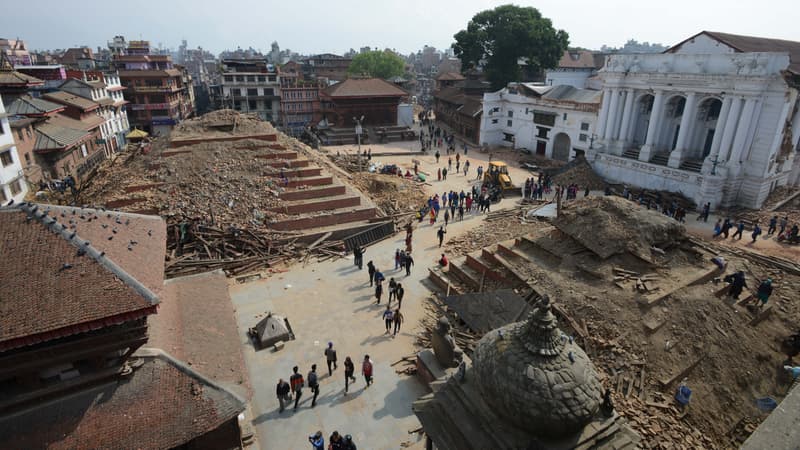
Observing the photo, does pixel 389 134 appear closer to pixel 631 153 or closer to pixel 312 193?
pixel 631 153

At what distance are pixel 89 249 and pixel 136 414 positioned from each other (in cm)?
339

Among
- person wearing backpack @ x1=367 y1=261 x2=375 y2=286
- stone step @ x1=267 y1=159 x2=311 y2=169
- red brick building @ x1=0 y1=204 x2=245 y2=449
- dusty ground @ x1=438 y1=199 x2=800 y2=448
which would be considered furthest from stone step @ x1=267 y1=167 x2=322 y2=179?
red brick building @ x1=0 y1=204 x2=245 y2=449

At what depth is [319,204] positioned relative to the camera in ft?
81.6

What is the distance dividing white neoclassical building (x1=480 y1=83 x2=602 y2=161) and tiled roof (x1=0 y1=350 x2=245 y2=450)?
3826 cm

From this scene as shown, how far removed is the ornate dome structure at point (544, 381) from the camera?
7.03 meters

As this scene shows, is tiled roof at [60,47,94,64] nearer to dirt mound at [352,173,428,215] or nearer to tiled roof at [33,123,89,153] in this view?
tiled roof at [33,123,89,153]

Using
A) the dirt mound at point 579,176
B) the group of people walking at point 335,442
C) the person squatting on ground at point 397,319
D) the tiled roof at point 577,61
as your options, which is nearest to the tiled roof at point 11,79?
the person squatting on ground at point 397,319

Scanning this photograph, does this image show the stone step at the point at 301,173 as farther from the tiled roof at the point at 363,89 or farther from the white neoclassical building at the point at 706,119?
the tiled roof at the point at 363,89

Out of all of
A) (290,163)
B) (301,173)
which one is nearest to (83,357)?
(301,173)

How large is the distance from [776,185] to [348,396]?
35.6 m

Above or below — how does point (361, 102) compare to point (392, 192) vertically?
above

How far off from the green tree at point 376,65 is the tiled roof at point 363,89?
2460cm

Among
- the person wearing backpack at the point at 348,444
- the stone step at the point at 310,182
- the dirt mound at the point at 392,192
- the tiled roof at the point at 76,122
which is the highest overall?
the tiled roof at the point at 76,122

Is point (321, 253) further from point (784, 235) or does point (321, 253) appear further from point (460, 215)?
point (784, 235)
